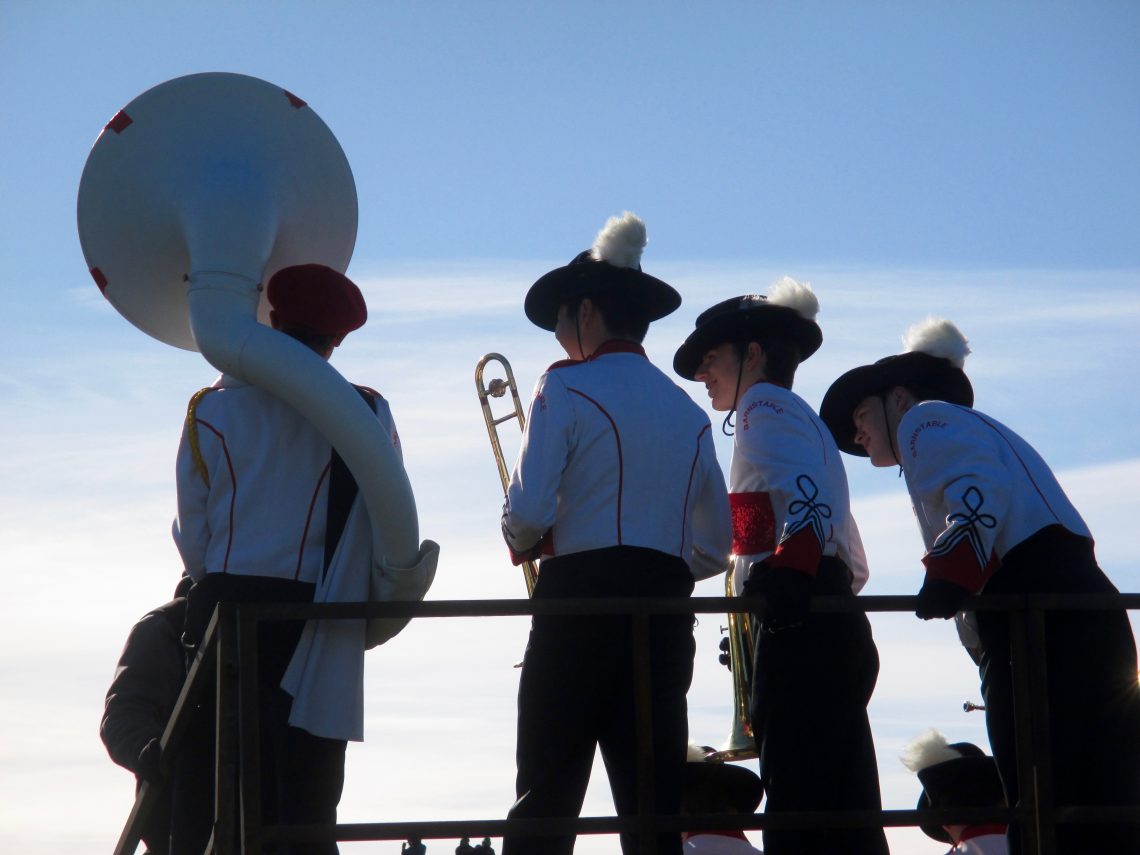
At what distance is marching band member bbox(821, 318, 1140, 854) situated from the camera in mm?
4875

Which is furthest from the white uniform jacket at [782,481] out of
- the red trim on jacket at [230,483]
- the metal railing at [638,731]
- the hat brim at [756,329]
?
the red trim on jacket at [230,483]

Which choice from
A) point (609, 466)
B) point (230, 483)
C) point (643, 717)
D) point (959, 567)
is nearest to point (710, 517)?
point (609, 466)

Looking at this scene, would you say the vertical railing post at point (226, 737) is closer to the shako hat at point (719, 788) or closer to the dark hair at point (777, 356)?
the dark hair at point (777, 356)

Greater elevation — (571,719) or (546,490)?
(546,490)

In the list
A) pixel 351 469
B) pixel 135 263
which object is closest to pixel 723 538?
pixel 351 469

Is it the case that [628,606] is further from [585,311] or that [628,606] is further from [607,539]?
[585,311]

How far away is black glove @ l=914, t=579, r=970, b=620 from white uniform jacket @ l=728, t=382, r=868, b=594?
1.61ft

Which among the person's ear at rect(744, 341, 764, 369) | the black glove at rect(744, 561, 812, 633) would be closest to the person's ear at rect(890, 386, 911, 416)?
the person's ear at rect(744, 341, 764, 369)

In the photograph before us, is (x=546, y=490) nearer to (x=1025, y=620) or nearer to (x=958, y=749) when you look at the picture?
(x=1025, y=620)

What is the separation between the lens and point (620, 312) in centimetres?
568

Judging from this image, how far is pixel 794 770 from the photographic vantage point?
5.26m

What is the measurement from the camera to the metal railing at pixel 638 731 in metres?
4.42

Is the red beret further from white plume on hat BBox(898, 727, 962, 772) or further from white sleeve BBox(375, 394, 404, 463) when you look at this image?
white plume on hat BBox(898, 727, 962, 772)

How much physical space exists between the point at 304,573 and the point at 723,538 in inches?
51.9
